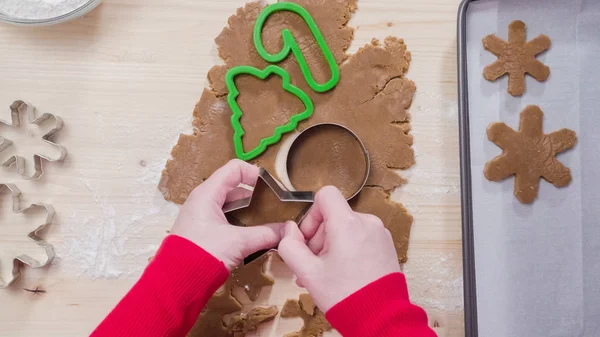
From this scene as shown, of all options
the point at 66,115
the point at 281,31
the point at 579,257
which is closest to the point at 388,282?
the point at 579,257

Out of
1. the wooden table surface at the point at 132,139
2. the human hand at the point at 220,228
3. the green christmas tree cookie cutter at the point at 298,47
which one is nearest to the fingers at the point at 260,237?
the human hand at the point at 220,228

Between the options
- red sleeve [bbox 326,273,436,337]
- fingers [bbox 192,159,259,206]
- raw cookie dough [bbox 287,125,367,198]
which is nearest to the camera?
red sleeve [bbox 326,273,436,337]

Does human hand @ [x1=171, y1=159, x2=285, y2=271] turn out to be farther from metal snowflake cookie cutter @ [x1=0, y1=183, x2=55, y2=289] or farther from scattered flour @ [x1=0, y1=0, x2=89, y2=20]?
scattered flour @ [x1=0, y1=0, x2=89, y2=20]

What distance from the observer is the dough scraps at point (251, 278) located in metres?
0.88

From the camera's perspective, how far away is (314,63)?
0.92 meters

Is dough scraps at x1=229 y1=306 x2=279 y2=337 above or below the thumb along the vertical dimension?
below

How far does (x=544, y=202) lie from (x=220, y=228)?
58 cm

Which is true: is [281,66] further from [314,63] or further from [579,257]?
[579,257]

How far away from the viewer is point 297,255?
0.73 m

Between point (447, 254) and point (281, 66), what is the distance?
46 centimetres

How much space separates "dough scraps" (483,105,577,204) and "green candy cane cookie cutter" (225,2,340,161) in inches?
12.7

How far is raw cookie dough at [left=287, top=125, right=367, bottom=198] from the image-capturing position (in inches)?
34.8

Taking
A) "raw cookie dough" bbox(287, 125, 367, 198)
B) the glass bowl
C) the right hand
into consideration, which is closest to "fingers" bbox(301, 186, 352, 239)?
the right hand

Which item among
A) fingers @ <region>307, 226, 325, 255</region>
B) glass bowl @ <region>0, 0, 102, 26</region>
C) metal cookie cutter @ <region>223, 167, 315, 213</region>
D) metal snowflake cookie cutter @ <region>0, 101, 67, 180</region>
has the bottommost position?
fingers @ <region>307, 226, 325, 255</region>
